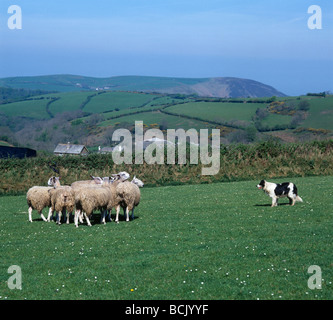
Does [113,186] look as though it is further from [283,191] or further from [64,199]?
[283,191]


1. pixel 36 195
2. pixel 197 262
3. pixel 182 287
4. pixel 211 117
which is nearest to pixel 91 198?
pixel 36 195

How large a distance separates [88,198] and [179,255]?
5.68 meters

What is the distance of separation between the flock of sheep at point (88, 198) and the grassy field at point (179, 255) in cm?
65

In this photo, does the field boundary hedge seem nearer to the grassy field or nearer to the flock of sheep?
the flock of sheep

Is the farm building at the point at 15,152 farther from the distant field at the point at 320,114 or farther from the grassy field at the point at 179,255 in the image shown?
the distant field at the point at 320,114

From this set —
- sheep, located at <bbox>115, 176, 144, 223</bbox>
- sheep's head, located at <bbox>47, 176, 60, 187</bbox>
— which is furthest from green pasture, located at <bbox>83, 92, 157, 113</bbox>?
sheep, located at <bbox>115, 176, 144, 223</bbox>

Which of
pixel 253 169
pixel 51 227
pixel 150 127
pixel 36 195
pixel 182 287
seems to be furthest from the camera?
pixel 150 127

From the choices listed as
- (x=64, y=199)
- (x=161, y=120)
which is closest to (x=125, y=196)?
(x=64, y=199)

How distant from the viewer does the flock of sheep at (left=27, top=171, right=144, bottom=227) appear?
1642cm

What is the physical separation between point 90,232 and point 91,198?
1.39 meters

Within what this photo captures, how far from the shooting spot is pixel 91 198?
643 inches

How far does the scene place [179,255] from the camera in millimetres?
11609

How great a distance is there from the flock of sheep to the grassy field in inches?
25.6
